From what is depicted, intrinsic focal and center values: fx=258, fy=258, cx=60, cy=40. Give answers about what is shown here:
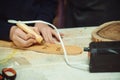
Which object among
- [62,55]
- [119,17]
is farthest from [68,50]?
[119,17]

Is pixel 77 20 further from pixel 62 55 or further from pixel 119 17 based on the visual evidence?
pixel 62 55

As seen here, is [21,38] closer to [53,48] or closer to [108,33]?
[53,48]

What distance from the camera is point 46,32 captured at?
104 centimetres

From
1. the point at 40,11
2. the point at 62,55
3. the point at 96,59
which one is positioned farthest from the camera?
the point at 40,11

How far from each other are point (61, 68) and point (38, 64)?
0.27 ft

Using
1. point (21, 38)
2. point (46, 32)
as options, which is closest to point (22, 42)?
point (21, 38)

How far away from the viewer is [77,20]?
57.4 inches

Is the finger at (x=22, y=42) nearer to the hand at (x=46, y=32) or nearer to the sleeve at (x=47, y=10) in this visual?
the hand at (x=46, y=32)

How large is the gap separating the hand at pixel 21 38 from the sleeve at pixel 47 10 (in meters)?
0.23

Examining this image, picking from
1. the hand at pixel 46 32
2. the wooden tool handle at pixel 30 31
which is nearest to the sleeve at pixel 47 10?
the hand at pixel 46 32

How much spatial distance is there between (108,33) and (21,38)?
32 cm

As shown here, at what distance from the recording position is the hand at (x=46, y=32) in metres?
1.01

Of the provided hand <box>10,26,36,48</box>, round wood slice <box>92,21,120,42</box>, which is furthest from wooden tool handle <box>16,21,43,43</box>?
round wood slice <box>92,21,120,42</box>

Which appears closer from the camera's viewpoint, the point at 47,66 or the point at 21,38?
the point at 47,66
